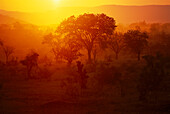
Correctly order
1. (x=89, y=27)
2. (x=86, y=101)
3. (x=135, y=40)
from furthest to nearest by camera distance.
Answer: (x=135, y=40) → (x=89, y=27) → (x=86, y=101)

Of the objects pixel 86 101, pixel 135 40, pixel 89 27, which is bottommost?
pixel 86 101

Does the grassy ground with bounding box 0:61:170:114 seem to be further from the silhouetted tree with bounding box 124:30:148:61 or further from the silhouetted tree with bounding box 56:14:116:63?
the silhouetted tree with bounding box 124:30:148:61

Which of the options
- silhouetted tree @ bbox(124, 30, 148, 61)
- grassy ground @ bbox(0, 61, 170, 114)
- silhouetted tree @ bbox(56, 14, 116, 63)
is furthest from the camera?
silhouetted tree @ bbox(124, 30, 148, 61)

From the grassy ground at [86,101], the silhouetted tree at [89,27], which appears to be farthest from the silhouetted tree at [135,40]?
the grassy ground at [86,101]

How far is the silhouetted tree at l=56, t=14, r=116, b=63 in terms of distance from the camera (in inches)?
1539

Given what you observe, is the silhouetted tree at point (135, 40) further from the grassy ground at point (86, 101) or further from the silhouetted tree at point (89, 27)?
the grassy ground at point (86, 101)

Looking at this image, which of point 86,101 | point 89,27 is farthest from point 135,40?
point 86,101

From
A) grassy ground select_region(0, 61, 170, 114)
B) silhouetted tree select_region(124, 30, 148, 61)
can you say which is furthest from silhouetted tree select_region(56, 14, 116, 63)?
grassy ground select_region(0, 61, 170, 114)

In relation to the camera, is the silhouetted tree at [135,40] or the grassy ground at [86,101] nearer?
the grassy ground at [86,101]

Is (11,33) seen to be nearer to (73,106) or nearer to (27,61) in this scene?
(27,61)

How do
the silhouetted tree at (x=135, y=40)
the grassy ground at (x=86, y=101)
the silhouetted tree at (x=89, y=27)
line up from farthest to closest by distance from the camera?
1. the silhouetted tree at (x=135, y=40)
2. the silhouetted tree at (x=89, y=27)
3. the grassy ground at (x=86, y=101)

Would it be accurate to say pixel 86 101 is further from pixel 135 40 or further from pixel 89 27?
pixel 135 40

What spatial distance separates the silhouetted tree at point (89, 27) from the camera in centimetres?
3909

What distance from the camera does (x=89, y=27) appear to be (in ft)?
128
